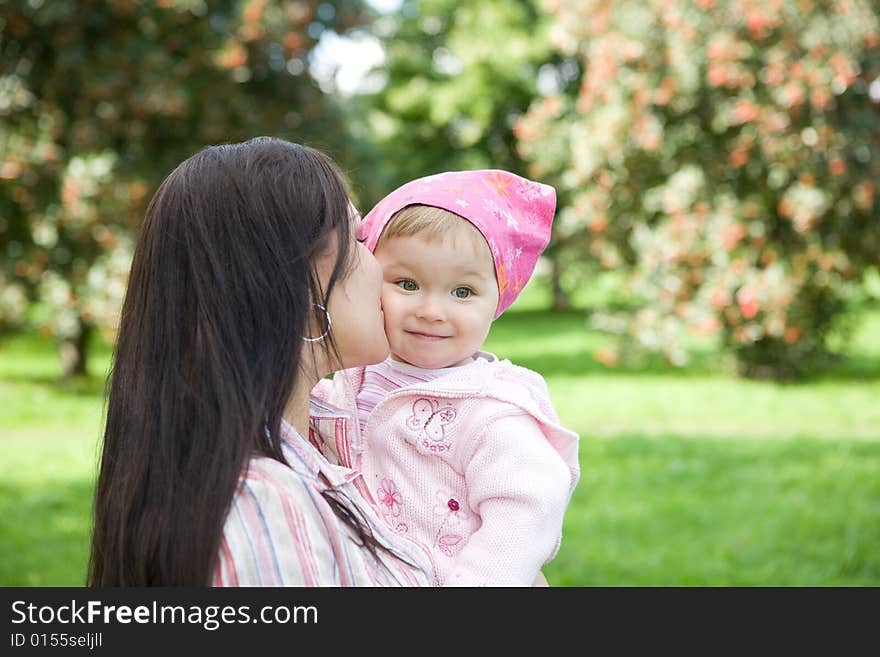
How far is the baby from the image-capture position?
185cm

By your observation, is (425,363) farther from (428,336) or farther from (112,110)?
(112,110)

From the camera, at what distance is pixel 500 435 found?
1.91 meters

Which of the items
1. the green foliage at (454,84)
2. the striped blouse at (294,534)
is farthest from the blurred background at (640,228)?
the green foliage at (454,84)

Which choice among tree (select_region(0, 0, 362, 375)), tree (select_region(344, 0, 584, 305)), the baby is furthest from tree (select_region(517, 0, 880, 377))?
tree (select_region(344, 0, 584, 305))

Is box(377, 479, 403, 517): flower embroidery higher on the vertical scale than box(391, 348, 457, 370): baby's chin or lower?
lower

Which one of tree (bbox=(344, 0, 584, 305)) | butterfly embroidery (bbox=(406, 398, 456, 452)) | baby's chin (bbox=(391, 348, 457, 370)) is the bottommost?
butterfly embroidery (bbox=(406, 398, 456, 452))

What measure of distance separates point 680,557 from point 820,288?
5.61m

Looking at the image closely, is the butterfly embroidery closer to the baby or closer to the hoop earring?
the baby

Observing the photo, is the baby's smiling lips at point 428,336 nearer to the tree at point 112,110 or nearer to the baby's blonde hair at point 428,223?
the baby's blonde hair at point 428,223

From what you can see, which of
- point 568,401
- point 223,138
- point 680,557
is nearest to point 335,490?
point 680,557

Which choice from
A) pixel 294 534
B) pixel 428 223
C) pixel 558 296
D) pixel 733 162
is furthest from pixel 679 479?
pixel 558 296

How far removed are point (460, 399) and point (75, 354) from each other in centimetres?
1162

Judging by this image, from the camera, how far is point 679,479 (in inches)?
285

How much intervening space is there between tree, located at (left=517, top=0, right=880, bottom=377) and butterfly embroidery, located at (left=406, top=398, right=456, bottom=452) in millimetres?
7958
